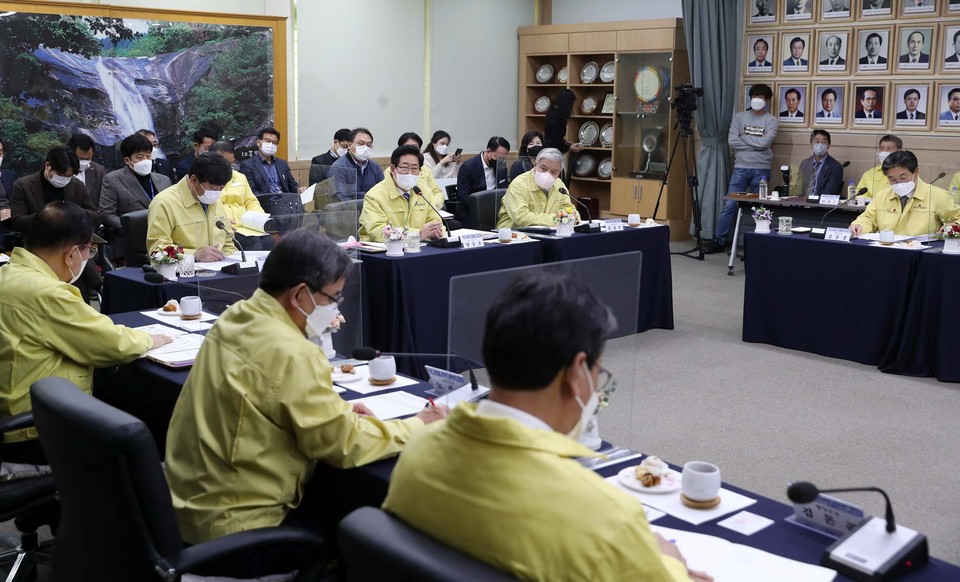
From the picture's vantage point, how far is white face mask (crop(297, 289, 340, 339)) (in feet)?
7.27

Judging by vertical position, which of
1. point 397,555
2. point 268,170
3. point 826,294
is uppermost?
point 268,170

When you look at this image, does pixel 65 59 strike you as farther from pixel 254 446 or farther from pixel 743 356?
pixel 254 446

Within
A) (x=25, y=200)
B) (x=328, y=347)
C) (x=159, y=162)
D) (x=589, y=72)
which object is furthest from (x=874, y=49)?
(x=328, y=347)

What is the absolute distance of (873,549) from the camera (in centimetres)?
168

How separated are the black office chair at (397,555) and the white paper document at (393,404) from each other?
107cm

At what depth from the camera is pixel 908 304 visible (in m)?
5.23

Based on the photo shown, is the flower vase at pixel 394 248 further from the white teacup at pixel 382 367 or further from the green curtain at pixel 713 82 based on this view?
the green curtain at pixel 713 82

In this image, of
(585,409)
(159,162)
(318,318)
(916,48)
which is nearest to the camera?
(585,409)

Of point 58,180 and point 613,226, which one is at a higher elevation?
point 58,180

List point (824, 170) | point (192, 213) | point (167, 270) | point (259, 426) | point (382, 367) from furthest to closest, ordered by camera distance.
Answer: point (824, 170), point (192, 213), point (167, 270), point (382, 367), point (259, 426)

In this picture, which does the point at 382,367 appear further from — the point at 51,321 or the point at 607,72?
the point at 607,72

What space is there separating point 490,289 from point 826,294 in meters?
3.98

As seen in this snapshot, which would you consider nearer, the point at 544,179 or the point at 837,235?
the point at 837,235

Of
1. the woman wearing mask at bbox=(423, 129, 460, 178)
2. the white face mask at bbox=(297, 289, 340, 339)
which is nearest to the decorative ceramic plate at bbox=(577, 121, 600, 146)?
the woman wearing mask at bbox=(423, 129, 460, 178)
